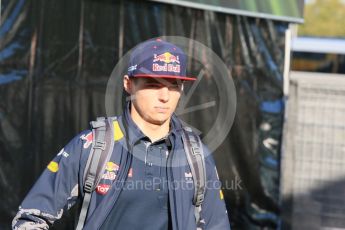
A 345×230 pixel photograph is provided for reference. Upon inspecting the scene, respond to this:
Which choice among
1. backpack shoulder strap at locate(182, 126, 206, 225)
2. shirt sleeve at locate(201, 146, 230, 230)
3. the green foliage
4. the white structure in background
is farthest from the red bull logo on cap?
the green foliage

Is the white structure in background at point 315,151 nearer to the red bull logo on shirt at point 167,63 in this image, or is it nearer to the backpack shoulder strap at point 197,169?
the backpack shoulder strap at point 197,169

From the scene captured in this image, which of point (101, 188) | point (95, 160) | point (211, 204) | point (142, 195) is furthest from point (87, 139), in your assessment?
point (211, 204)

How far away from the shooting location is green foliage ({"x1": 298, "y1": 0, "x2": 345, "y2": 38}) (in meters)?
55.8

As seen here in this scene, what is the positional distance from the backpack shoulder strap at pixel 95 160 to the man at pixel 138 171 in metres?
0.02

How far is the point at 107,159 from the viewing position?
3535 millimetres

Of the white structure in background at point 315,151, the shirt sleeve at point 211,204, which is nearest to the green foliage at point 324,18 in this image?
the white structure in background at point 315,151

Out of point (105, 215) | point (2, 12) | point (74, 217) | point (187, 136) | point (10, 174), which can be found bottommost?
point (74, 217)

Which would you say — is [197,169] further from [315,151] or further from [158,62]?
[315,151]

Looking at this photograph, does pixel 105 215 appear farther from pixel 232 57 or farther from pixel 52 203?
pixel 232 57

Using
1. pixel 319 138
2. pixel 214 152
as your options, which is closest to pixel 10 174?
pixel 214 152

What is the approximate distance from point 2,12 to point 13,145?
110cm

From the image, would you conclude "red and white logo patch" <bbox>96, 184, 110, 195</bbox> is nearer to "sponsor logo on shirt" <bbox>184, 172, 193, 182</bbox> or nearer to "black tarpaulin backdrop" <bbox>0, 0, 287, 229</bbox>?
"sponsor logo on shirt" <bbox>184, 172, 193, 182</bbox>

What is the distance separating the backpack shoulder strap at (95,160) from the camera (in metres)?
3.49

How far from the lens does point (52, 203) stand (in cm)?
347
